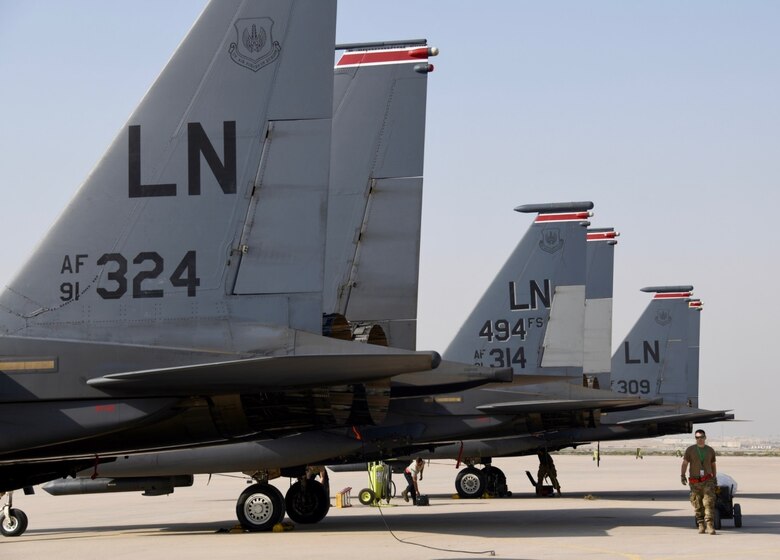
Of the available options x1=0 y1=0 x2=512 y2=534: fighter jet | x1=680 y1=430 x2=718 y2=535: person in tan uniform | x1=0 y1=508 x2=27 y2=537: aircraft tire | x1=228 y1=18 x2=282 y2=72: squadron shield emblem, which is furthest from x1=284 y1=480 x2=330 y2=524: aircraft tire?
x1=228 y1=18 x2=282 y2=72: squadron shield emblem

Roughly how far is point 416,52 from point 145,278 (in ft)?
25.7

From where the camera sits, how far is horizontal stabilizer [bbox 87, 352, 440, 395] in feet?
28.9

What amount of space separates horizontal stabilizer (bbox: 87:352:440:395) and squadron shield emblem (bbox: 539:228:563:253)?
16.3 metres

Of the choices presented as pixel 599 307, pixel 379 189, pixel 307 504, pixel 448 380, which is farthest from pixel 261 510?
pixel 599 307

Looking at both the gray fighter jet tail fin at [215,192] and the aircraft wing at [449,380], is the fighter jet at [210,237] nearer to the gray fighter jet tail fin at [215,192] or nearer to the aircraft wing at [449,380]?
the gray fighter jet tail fin at [215,192]

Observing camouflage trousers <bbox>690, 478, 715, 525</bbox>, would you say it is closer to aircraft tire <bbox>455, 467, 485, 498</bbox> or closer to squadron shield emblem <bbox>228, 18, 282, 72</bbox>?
squadron shield emblem <bbox>228, 18, 282, 72</bbox>

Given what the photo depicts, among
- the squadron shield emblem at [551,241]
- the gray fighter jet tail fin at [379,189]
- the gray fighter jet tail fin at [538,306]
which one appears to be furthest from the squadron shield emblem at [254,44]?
the squadron shield emblem at [551,241]

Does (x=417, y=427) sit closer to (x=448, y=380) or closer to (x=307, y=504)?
(x=307, y=504)

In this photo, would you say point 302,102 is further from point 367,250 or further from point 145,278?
point 367,250

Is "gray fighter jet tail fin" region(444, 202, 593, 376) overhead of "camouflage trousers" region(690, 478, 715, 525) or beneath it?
overhead

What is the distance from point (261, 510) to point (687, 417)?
16.6 metres

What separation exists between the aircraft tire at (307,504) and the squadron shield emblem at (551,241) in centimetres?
837

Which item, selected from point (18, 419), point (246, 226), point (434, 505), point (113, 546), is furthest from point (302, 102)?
point (434, 505)

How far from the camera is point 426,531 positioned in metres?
17.5
